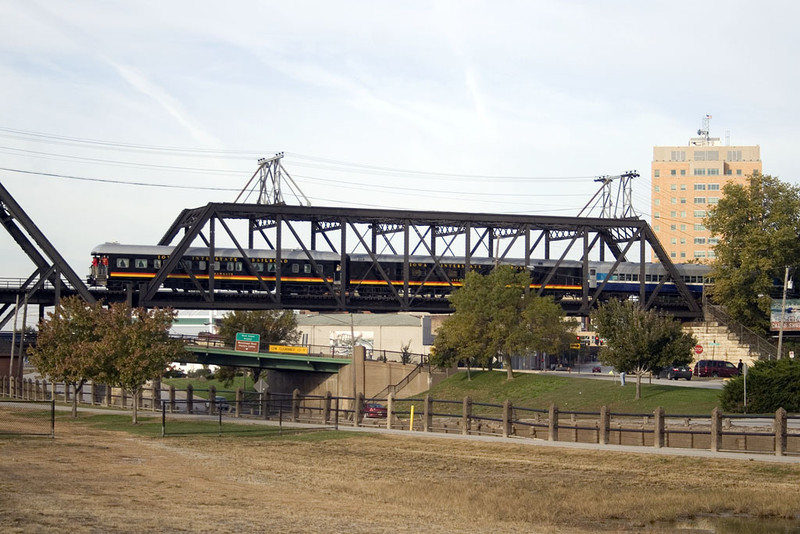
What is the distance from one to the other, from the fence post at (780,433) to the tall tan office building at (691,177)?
17116 centimetres

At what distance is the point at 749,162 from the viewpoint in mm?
194625

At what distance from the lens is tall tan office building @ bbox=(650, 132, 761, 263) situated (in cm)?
19275

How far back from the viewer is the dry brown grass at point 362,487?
1794 centimetres

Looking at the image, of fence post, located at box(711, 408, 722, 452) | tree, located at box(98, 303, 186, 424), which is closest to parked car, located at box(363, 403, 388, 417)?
tree, located at box(98, 303, 186, 424)

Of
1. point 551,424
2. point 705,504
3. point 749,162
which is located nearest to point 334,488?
point 705,504

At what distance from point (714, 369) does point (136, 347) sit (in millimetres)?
48283

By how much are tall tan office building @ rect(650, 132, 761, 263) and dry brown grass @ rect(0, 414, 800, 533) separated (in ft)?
563

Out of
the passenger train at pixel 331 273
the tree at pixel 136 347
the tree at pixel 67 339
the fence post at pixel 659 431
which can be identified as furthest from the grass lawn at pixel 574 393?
the tree at pixel 67 339

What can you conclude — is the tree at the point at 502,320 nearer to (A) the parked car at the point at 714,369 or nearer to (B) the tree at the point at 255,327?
(A) the parked car at the point at 714,369

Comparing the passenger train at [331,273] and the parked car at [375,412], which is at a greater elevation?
the passenger train at [331,273]

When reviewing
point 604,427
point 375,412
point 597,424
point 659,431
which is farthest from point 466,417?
point 375,412

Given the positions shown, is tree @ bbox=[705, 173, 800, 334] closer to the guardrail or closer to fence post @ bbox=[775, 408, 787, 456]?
the guardrail

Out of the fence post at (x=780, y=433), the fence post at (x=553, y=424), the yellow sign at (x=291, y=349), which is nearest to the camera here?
the fence post at (x=780, y=433)

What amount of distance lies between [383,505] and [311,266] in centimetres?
6692
